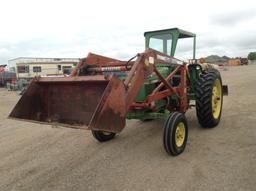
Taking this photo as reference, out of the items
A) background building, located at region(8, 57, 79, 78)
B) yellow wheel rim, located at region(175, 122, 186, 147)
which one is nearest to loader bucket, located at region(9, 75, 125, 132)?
yellow wheel rim, located at region(175, 122, 186, 147)

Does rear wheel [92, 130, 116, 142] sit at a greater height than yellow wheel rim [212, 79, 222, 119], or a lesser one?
lesser

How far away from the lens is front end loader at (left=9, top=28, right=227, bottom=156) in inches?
133

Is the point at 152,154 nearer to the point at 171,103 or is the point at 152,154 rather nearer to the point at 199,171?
the point at 199,171

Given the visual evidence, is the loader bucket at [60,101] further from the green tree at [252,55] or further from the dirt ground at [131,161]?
the green tree at [252,55]

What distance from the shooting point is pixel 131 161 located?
4.26m

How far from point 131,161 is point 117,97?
54.1 inches

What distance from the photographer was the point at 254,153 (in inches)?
167

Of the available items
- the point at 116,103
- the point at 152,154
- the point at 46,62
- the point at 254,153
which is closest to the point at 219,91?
the point at 254,153

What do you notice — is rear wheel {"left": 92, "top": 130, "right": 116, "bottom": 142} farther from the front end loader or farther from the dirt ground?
the dirt ground

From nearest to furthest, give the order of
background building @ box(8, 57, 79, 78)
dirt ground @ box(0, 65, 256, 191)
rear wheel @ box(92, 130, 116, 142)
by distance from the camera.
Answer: dirt ground @ box(0, 65, 256, 191), rear wheel @ box(92, 130, 116, 142), background building @ box(8, 57, 79, 78)

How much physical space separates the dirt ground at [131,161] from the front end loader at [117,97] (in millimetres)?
353

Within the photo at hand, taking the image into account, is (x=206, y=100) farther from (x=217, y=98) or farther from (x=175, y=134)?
(x=175, y=134)

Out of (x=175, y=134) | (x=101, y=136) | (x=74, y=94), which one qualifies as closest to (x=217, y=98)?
(x=175, y=134)

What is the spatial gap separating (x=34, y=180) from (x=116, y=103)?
5.44ft
